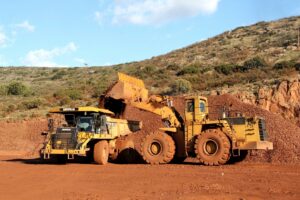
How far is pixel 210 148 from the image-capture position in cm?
1717

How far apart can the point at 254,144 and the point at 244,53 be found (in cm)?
3444

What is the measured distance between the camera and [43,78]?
68438 mm

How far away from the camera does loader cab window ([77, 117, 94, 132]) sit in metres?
18.4

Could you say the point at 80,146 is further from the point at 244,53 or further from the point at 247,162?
the point at 244,53

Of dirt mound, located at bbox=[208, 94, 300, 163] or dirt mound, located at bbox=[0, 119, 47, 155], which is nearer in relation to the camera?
dirt mound, located at bbox=[208, 94, 300, 163]

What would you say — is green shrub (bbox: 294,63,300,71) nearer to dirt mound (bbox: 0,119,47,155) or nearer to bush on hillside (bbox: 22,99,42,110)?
dirt mound (bbox: 0,119,47,155)

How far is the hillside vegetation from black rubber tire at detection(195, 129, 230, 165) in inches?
528

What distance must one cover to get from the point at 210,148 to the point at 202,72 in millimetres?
27982

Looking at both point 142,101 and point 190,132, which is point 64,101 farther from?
point 190,132

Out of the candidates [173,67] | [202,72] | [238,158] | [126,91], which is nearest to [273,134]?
[238,158]

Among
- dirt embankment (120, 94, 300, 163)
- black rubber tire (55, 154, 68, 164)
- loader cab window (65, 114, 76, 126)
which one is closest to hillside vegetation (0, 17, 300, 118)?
dirt embankment (120, 94, 300, 163)

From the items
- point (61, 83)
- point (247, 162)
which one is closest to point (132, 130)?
point (247, 162)

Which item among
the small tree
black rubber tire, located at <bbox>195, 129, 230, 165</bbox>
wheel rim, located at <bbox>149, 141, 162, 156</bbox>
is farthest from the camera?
the small tree

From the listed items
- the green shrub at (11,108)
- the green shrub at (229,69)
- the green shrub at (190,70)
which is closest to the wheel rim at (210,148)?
the green shrub at (229,69)
